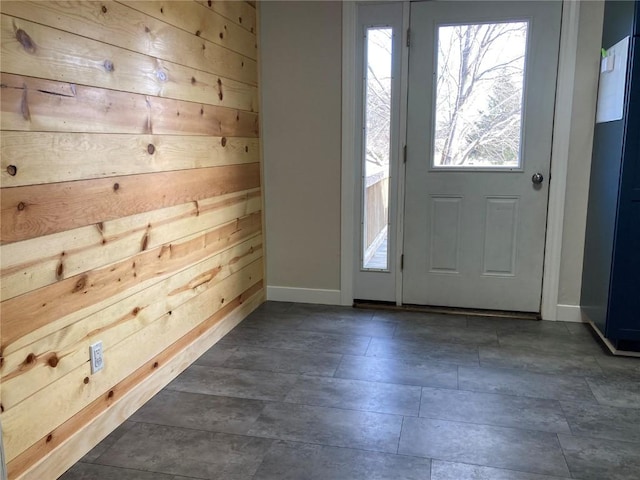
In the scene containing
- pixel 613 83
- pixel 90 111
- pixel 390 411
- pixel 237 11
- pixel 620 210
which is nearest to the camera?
pixel 90 111

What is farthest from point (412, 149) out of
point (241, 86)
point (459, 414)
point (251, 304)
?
point (459, 414)

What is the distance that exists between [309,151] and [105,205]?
71.5 inches

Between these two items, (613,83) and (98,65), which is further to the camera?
(613,83)

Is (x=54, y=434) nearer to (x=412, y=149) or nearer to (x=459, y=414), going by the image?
(x=459, y=414)

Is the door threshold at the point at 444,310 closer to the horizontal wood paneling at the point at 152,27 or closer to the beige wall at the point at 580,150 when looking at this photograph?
the beige wall at the point at 580,150

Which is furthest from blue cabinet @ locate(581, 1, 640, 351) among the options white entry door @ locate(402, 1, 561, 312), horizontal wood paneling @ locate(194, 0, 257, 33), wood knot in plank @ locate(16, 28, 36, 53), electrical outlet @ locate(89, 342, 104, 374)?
wood knot in plank @ locate(16, 28, 36, 53)

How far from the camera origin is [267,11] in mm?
3480

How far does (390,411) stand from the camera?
224 cm

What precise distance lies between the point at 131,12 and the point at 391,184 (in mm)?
1922

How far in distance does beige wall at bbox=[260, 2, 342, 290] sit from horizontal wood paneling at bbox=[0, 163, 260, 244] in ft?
2.80

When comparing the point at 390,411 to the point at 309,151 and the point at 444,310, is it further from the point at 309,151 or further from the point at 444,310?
the point at 309,151

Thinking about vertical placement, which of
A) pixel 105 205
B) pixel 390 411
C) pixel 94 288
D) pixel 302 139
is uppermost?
pixel 302 139

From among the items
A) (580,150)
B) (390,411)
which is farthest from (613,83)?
(390,411)

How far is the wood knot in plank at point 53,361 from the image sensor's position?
177cm
